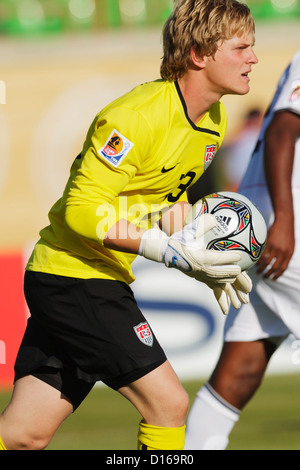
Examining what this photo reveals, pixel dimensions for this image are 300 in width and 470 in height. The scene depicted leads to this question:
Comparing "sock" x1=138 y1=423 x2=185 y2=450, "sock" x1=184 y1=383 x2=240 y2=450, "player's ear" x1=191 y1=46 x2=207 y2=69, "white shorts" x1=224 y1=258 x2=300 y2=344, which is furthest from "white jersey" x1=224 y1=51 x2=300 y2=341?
"sock" x1=138 y1=423 x2=185 y2=450

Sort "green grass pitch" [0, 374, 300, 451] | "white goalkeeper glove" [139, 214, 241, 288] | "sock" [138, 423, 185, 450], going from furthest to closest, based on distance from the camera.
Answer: "green grass pitch" [0, 374, 300, 451] < "sock" [138, 423, 185, 450] < "white goalkeeper glove" [139, 214, 241, 288]

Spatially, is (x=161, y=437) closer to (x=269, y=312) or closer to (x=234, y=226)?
(x=234, y=226)

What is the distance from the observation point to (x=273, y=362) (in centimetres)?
704

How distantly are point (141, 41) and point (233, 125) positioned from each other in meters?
1.67

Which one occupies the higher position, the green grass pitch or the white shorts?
the white shorts

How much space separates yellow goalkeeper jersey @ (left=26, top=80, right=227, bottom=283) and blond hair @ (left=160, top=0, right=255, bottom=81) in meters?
0.13

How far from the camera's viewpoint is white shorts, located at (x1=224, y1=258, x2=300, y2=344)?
13.6 feet

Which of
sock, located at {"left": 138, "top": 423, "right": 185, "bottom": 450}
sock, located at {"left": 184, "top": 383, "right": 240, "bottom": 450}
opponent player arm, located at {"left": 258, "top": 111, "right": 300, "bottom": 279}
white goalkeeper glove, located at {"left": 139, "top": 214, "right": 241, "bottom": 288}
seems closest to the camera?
white goalkeeper glove, located at {"left": 139, "top": 214, "right": 241, "bottom": 288}

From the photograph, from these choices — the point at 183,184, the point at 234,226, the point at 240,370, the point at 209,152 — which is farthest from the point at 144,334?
the point at 240,370

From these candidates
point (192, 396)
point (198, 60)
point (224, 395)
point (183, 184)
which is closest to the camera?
point (198, 60)

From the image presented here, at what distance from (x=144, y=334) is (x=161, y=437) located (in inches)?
15.6

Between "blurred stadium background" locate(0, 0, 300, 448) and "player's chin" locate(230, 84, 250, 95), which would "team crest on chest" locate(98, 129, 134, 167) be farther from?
"blurred stadium background" locate(0, 0, 300, 448)

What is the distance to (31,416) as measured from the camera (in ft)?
11.5
